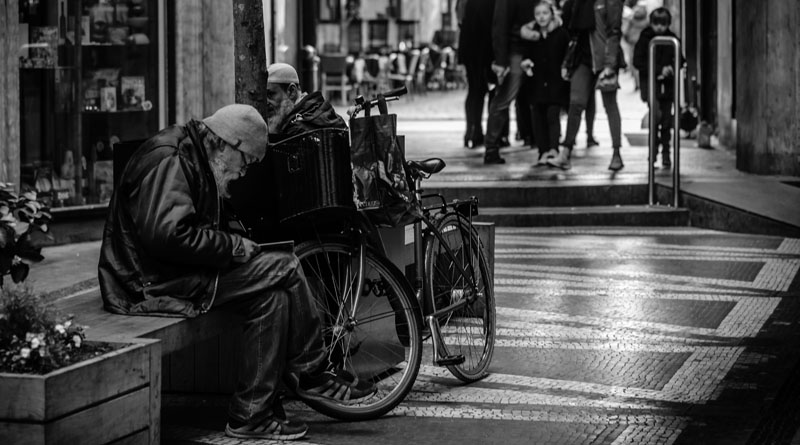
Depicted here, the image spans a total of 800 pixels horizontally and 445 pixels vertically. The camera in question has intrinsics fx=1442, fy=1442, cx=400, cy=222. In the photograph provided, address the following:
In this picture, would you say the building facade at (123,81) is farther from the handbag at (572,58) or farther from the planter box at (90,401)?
the planter box at (90,401)

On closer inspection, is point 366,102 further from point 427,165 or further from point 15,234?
point 15,234

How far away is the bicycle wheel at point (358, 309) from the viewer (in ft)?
20.0

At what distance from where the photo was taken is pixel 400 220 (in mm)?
6297

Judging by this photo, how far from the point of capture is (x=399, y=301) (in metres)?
6.27

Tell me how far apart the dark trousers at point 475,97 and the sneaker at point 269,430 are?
12.4m

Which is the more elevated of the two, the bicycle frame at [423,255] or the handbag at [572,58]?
the handbag at [572,58]

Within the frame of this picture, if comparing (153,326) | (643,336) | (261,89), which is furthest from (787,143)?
(153,326)

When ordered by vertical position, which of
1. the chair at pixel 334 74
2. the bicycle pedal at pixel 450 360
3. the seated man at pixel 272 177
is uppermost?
the chair at pixel 334 74

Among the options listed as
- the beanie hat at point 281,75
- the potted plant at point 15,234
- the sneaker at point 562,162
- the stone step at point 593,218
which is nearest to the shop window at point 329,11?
the sneaker at point 562,162

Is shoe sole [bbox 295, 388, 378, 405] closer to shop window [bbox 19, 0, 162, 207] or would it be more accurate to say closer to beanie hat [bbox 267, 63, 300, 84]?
beanie hat [bbox 267, 63, 300, 84]

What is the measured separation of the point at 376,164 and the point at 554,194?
789 centimetres

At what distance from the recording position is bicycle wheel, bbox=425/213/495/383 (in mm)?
6789

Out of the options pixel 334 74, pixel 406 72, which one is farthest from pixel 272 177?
pixel 406 72

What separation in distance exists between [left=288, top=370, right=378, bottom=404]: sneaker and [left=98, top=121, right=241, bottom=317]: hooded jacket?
0.58 m
